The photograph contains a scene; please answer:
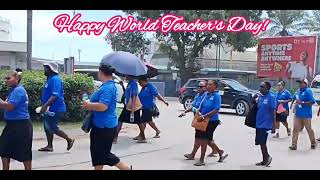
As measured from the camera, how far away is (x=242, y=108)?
62.7ft

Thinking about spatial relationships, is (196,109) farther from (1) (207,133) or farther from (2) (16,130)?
(2) (16,130)

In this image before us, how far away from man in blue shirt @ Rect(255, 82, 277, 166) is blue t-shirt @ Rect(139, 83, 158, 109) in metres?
3.15

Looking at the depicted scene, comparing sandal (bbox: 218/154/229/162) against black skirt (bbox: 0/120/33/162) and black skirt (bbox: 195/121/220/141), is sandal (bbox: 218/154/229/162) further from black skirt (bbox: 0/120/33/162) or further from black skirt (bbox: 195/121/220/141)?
black skirt (bbox: 0/120/33/162)

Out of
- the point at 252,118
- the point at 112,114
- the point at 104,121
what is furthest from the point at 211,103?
the point at 104,121

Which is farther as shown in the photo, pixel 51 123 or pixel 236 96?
pixel 236 96

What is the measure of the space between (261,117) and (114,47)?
138 feet

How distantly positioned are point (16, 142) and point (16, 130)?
157 millimetres

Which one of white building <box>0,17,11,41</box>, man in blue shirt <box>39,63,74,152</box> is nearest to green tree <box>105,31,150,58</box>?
white building <box>0,17,11,41</box>

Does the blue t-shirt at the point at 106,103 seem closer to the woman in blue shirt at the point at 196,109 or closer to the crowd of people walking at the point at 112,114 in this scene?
the crowd of people walking at the point at 112,114

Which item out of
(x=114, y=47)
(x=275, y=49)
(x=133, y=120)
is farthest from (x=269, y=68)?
(x=133, y=120)

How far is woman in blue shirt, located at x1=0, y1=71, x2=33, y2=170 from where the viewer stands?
240 inches

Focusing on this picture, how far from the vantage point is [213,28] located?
38.6 meters

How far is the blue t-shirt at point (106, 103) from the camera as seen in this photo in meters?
5.90
